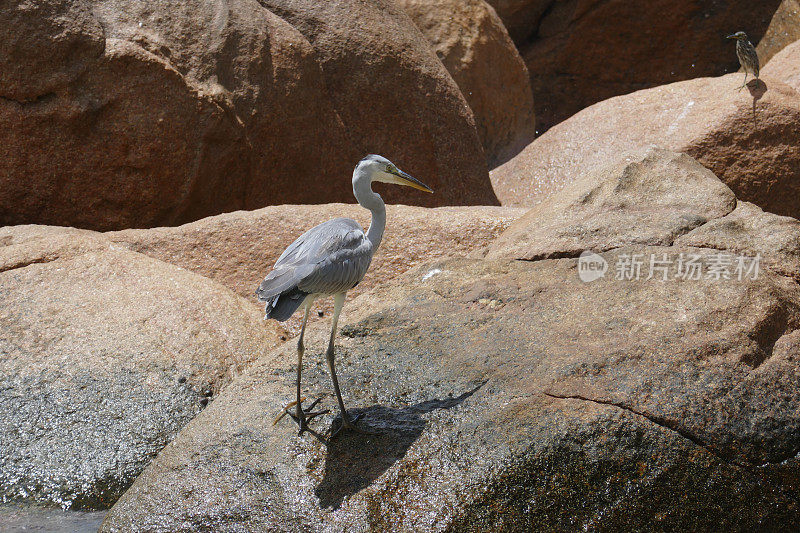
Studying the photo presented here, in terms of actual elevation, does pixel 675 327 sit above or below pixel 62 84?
below

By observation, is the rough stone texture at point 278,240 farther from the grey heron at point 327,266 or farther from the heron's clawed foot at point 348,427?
the heron's clawed foot at point 348,427

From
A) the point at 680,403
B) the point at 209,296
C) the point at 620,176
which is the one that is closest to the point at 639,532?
the point at 680,403

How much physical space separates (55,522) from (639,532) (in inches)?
97.6

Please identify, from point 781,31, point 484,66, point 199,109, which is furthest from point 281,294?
point 781,31

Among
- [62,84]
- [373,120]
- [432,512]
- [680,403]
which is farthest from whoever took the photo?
[373,120]

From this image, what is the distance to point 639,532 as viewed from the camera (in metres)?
3.26

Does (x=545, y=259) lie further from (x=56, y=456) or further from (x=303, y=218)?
(x=56, y=456)

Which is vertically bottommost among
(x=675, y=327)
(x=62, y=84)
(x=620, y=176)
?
(x=675, y=327)

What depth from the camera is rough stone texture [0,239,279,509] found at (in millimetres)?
3932

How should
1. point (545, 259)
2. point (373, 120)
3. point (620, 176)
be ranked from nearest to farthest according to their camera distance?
1. point (545, 259)
2. point (620, 176)
3. point (373, 120)

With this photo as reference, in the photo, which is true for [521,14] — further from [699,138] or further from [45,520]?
[45,520]

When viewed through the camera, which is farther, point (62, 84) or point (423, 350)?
point (62, 84)

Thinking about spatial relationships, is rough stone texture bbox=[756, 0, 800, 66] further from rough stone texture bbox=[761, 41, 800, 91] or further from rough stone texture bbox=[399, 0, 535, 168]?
rough stone texture bbox=[399, 0, 535, 168]

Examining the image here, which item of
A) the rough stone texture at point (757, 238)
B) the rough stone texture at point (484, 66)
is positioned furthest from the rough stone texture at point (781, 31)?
the rough stone texture at point (757, 238)
